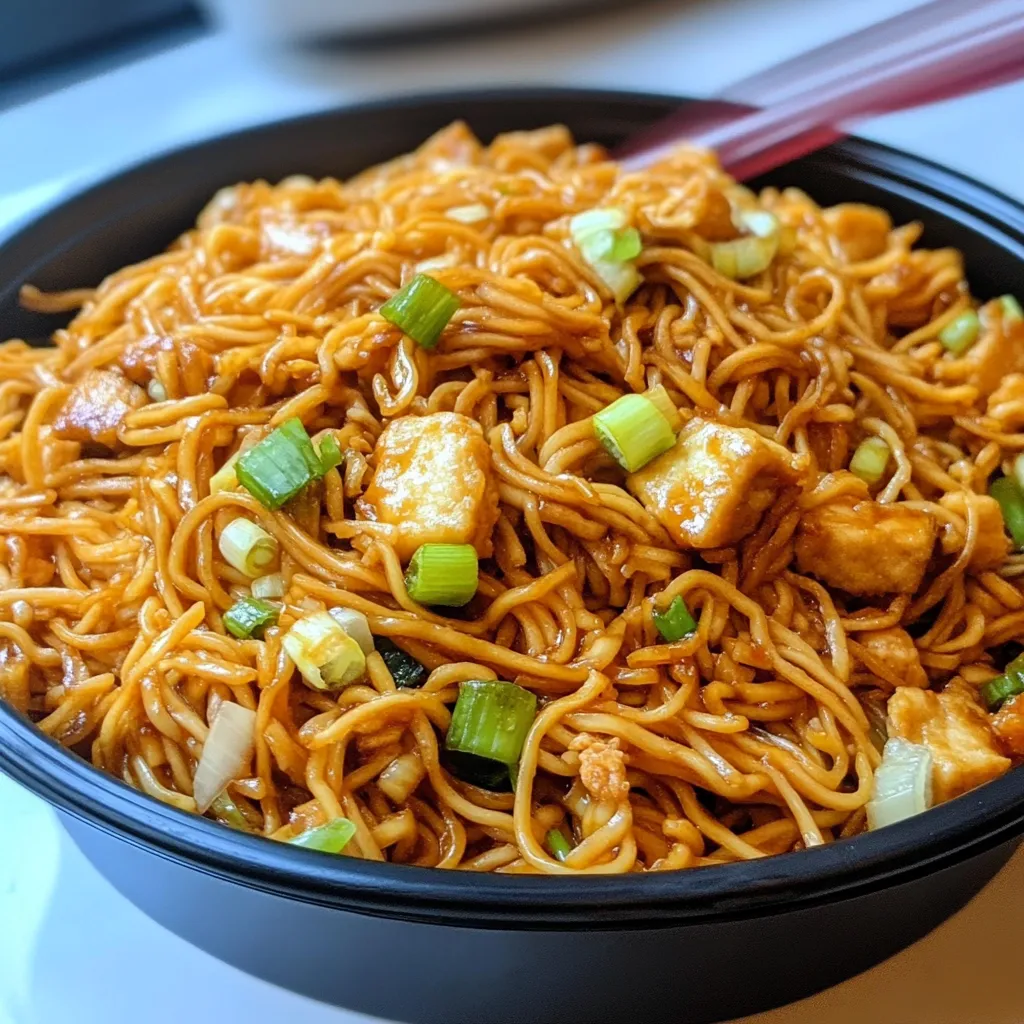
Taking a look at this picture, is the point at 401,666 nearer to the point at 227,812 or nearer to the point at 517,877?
the point at 227,812

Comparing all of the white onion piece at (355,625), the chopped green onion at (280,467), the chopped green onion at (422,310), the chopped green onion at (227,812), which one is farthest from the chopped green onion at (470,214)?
the chopped green onion at (227,812)

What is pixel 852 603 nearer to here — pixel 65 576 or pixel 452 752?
pixel 452 752

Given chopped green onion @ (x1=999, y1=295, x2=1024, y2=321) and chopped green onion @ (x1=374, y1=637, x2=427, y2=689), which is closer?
chopped green onion @ (x1=374, y1=637, x2=427, y2=689)

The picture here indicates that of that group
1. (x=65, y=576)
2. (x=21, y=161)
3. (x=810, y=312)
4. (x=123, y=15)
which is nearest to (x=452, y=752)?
(x=65, y=576)

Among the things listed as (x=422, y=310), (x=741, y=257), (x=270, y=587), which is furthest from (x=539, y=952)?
(x=741, y=257)

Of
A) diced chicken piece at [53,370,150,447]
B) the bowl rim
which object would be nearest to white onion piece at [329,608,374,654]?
the bowl rim

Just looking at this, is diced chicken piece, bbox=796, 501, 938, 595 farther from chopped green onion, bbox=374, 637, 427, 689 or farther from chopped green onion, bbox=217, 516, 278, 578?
chopped green onion, bbox=217, 516, 278, 578
